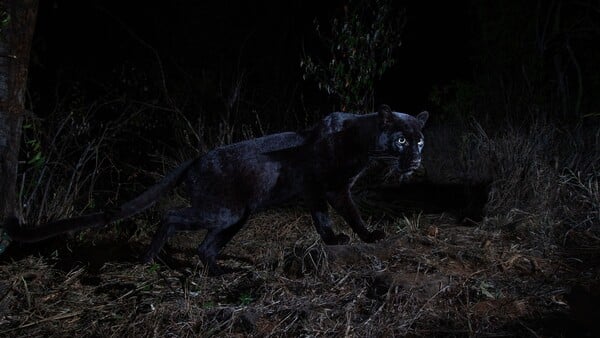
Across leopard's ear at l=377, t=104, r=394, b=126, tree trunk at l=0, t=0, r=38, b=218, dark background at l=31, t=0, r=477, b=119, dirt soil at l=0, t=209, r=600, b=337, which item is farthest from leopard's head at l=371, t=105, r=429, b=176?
dark background at l=31, t=0, r=477, b=119

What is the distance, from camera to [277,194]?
13.5ft

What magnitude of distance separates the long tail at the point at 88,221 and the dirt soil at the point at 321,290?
40 centimetres

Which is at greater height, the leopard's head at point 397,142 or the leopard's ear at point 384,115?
the leopard's ear at point 384,115

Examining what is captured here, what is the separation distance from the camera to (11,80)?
3.96 metres

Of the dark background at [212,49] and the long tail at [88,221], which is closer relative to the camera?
the long tail at [88,221]

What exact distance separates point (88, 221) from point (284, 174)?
150 cm

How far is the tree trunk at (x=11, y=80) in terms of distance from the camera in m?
3.91

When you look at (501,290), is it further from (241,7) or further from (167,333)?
(241,7)

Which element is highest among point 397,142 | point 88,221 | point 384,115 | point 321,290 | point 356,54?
point 356,54

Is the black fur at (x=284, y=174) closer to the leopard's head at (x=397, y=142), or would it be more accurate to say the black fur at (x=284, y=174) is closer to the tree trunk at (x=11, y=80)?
the leopard's head at (x=397, y=142)

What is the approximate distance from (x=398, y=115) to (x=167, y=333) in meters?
2.52

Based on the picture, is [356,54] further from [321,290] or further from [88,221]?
[88,221]

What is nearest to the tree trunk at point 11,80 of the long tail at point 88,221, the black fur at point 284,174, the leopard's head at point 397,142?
the long tail at point 88,221

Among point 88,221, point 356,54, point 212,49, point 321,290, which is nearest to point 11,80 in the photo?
point 88,221
